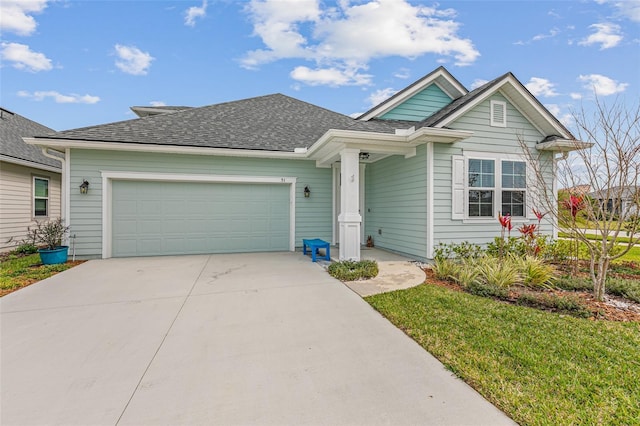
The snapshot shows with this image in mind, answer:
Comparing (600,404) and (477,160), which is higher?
(477,160)

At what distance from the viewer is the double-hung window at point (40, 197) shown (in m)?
10.0

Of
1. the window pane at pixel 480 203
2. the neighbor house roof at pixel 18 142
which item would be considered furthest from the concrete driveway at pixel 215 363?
the neighbor house roof at pixel 18 142

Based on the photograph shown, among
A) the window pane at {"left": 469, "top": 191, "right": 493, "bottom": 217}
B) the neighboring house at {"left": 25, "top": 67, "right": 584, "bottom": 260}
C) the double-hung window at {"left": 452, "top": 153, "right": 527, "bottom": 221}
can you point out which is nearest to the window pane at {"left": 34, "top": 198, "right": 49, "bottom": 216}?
the neighboring house at {"left": 25, "top": 67, "right": 584, "bottom": 260}

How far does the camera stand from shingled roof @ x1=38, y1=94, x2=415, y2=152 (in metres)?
7.62

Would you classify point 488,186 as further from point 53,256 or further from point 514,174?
point 53,256

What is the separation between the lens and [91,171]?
7492 millimetres

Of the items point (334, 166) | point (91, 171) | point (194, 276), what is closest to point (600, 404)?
point (194, 276)

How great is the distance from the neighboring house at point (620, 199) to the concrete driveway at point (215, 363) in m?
3.99

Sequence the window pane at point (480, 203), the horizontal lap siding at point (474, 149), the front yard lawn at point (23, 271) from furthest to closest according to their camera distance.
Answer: the window pane at point (480, 203) < the horizontal lap siding at point (474, 149) < the front yard lawn at point (23, 271)

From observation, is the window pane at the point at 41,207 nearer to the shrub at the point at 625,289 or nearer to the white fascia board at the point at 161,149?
the white fascia board at the point at 161,149

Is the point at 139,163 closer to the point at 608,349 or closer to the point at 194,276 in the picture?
the point at 194,276

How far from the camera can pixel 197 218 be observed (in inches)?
327

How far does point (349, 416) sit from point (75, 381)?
7.22 feet

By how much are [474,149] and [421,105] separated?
127 inches
